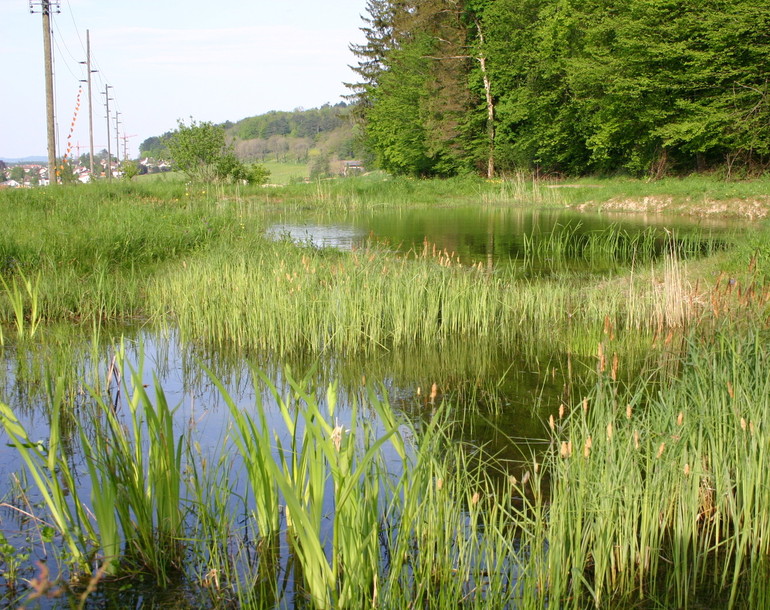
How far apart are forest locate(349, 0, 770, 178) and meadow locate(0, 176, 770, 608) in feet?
43.8

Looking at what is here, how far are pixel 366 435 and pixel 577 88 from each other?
29.9m

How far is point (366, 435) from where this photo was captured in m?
3.18

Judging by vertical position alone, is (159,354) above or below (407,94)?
below

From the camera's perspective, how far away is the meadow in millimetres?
2768

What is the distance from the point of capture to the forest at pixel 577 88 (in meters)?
23.3

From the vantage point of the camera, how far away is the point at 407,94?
43.8 metres

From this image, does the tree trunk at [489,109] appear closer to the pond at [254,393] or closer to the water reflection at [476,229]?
the water reflection at [476,229]

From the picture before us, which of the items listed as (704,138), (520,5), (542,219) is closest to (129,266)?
(542,219)

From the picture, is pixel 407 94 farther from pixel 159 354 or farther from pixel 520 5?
pixel 159 354

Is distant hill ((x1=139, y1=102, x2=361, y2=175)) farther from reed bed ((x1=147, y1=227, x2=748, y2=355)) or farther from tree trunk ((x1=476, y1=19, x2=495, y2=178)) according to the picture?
reed bed ((x1=147, y1=227, x2=748, y2=355))

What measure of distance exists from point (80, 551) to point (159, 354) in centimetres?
389

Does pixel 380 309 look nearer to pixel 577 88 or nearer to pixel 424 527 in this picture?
pixel 424 527

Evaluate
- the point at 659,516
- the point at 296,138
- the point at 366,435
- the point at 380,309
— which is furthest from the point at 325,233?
the point at 296,138

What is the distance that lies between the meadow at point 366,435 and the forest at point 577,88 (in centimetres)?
1334
